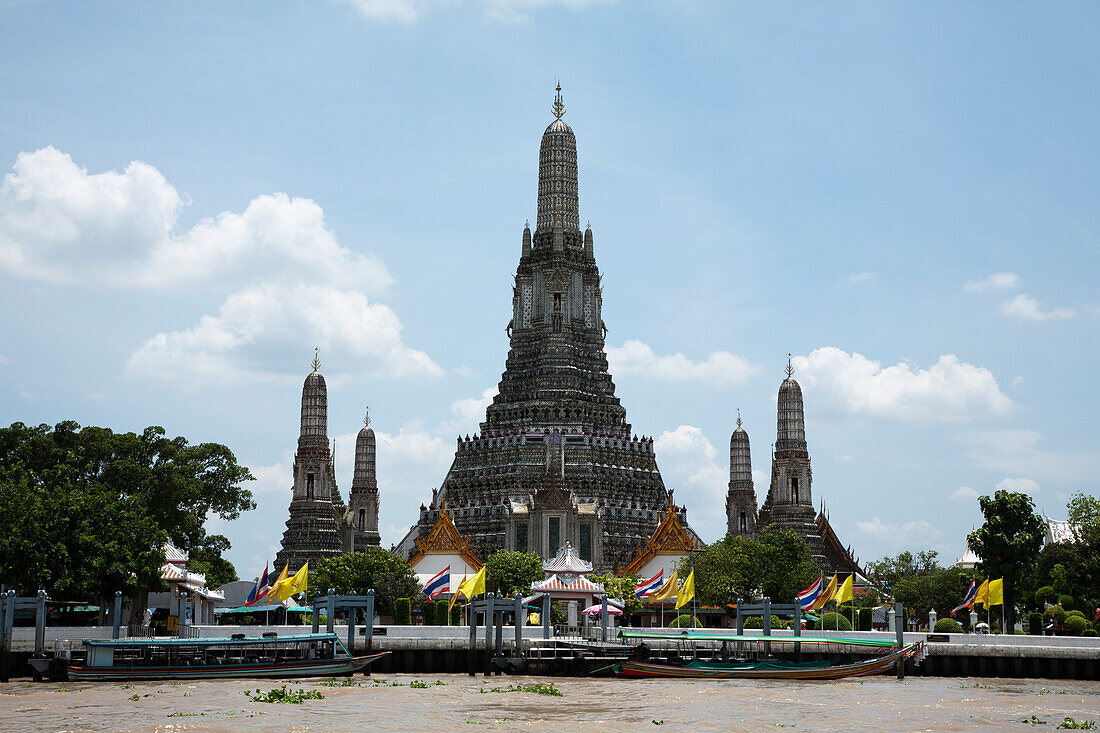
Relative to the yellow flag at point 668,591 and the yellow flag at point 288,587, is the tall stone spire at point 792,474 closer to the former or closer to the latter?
the yellow flag at point 668,591

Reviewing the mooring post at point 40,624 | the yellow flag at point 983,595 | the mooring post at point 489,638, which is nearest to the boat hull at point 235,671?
the mooring post at point 40,624

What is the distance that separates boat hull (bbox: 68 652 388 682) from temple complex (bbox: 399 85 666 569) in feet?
149

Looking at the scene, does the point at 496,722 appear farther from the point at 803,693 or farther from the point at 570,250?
the point at 570,250

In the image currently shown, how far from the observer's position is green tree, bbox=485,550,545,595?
8638 cm

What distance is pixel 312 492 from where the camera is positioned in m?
106

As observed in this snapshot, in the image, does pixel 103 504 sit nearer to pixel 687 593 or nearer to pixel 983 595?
pixel 687 593

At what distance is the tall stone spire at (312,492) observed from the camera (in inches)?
4134

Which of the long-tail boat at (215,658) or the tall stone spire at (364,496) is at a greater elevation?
the tall stone spire at (364,496)

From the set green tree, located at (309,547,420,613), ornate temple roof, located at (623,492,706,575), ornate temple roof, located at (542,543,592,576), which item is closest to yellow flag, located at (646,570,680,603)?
ornate temple roof, located at (542,543,592,576)

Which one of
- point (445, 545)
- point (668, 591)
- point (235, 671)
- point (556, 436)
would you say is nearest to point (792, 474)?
point (556, 436)

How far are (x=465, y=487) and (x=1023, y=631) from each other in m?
46.9

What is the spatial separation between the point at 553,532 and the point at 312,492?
18.5m

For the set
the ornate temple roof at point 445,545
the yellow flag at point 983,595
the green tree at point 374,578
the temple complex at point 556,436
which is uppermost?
the temple complex at point 556,436

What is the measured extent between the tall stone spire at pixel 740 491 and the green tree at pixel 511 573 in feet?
94.3
